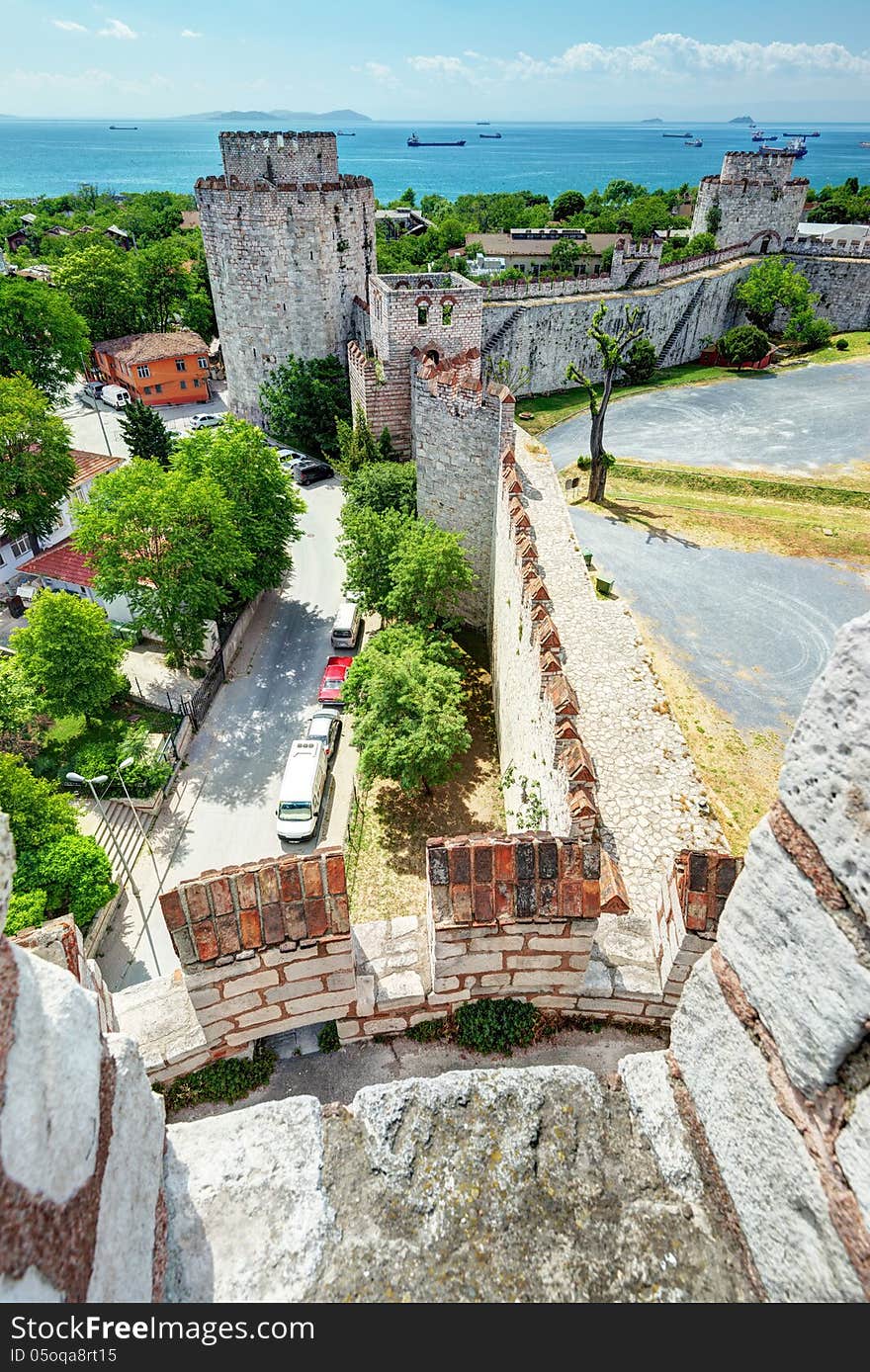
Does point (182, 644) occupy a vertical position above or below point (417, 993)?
below

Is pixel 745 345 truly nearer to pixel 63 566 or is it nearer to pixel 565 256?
pixel 565 256

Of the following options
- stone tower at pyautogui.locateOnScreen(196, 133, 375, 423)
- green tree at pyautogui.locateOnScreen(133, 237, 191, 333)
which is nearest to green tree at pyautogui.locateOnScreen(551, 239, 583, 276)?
green tree at pyautogui.locateOnScreen(133, 237, 191, 333)

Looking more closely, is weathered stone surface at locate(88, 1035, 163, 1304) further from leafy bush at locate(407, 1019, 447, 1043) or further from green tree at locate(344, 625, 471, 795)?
green tree at locate(344, 625, 471, 795)

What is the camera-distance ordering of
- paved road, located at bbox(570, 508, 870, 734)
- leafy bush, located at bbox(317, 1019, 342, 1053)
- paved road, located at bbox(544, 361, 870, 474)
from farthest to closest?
1. paved road, located at bbox(544, 361, 870, 474)
2. paved road, located at bbox(570, 508, 870, 734)
3. leafy bush, located at bbox(317, 1019, 342, 1053)

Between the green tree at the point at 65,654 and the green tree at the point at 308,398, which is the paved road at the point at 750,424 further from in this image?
the green tree at the point at 65,654

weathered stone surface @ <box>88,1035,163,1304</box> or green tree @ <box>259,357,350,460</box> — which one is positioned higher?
weathered stone surface @ <box>88,1035,163,1304</box>

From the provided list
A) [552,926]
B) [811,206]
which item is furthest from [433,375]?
[811,206]
